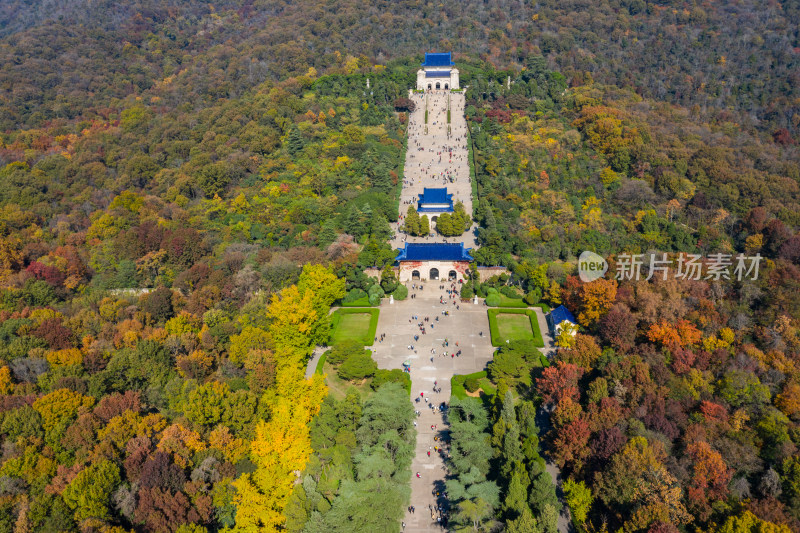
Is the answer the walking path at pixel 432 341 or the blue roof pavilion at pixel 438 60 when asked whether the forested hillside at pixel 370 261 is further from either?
the blue roof pavilion at pixel 438 60

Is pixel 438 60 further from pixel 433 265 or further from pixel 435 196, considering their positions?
pixel 433 265

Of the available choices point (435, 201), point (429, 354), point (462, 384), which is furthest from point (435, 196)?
point (462, 384)

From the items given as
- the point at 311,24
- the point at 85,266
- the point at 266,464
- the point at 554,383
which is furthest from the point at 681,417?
the point at 311,24

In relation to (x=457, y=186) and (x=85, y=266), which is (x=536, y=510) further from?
(x=85, y=266)

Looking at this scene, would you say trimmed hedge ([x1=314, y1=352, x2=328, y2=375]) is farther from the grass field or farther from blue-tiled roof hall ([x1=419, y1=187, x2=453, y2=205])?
blue-tiled roof hall ([x1=419, y1=187, x2=453, y2=205])

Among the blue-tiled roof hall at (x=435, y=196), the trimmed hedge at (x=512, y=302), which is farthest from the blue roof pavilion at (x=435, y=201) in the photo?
the trimmed hedge at (x=512, y=302)

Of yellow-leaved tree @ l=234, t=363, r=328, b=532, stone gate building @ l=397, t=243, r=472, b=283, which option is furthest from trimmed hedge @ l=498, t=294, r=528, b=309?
yellow-leaved tree @ l=234, t=363, r=328, b=532

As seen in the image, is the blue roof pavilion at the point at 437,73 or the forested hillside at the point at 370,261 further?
the blue roof pavilion at the point at 437,73

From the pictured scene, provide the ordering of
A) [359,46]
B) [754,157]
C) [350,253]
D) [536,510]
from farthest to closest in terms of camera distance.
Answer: [359,46]
[754,157]
[350,253]
[536,510]
